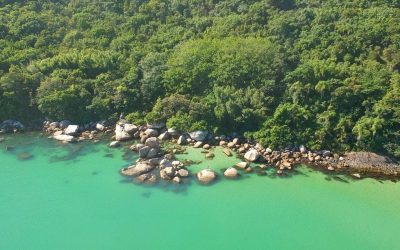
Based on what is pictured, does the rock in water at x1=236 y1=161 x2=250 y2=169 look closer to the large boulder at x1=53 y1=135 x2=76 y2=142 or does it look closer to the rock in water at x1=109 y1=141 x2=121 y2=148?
the rock in water at x1=109 y1=141 x2=121 y2=148

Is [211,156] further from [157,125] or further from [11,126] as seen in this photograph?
[11,126]

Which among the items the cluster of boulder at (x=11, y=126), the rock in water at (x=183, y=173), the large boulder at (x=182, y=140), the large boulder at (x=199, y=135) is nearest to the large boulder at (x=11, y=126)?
the cluster of boulder at (x=11, y=126)

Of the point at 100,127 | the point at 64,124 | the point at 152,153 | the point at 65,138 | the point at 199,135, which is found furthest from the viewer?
the point at 64,124

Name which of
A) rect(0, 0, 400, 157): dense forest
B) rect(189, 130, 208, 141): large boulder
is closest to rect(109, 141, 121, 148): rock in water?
rect(0, 0, 400, 157): dense forest

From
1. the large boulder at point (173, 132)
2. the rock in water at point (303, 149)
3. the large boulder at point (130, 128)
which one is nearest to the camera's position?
the rock in water at point (303, 149)

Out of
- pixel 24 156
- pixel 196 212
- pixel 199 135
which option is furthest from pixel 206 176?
pixel 24 156

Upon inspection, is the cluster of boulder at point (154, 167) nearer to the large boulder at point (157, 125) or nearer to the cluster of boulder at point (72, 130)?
the large boulder at point (157, 125)

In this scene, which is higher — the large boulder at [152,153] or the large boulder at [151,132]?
the large boulder at [151,132]
